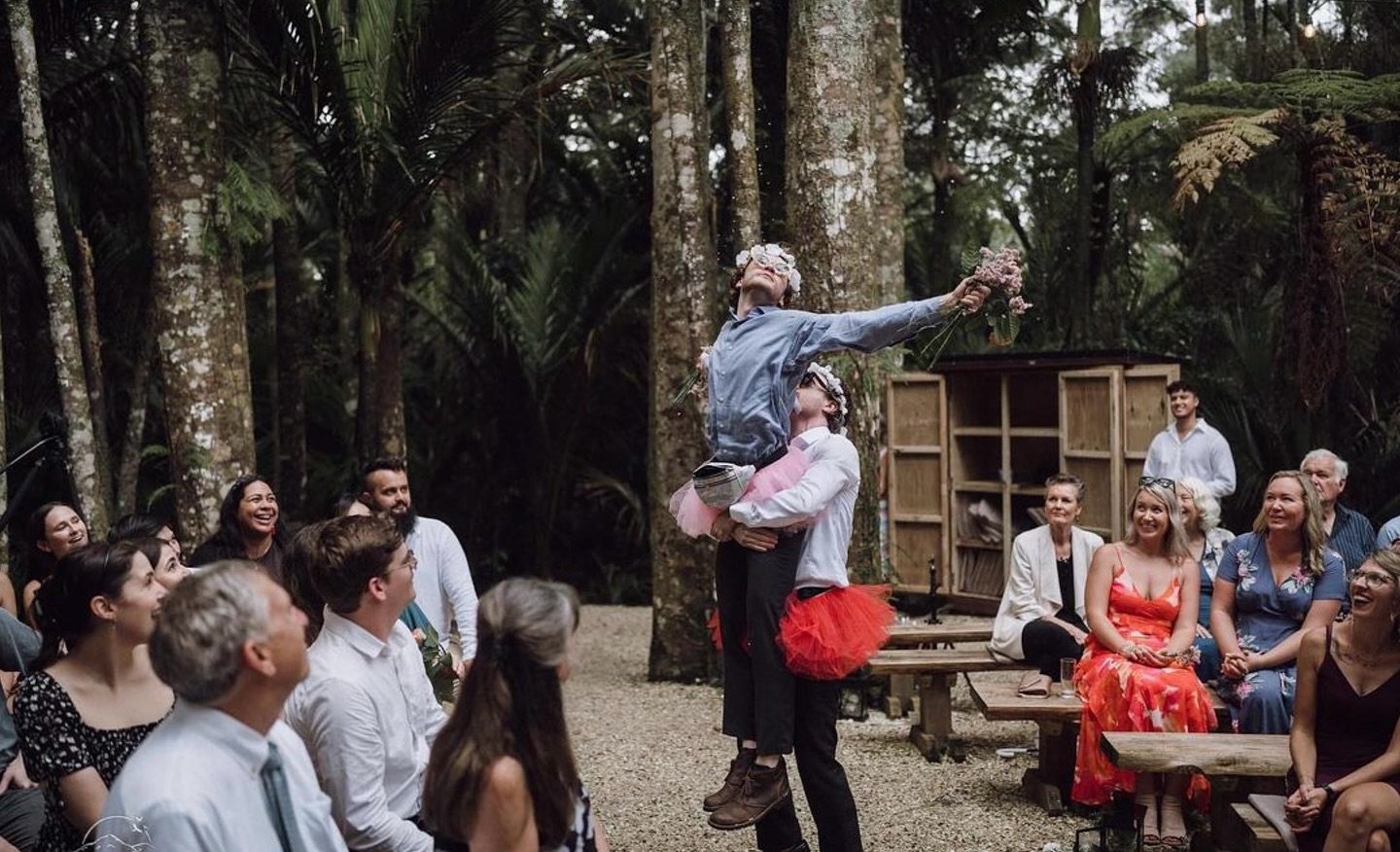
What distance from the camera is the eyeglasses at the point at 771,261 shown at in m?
4.63

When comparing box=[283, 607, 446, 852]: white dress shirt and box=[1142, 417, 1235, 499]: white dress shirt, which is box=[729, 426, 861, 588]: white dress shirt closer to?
box=[283, 607, 446, 852]: white dress shirt

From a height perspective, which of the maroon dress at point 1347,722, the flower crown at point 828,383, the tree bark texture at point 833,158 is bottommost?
the maroon dress at point 1347,722

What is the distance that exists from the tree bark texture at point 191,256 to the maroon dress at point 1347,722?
503cm

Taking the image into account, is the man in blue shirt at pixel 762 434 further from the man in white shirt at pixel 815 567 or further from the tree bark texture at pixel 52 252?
the tree bark texture at pixel 52 252

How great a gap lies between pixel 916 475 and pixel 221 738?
10250 mm

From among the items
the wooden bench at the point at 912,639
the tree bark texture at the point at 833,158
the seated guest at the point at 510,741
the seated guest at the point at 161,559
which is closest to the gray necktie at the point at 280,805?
the seated guest at the point at 510,741

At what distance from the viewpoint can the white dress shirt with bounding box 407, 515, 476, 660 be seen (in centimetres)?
595

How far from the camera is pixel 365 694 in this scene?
10.9 ft

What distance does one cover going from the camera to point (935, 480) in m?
12.1

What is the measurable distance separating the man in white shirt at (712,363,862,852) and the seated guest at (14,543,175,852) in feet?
5.84

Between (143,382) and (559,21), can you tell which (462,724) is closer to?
(143,382)

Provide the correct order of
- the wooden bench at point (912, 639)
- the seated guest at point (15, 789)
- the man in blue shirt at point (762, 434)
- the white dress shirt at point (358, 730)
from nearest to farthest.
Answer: the white dress shirt at point (358, 730), the seated guest at point (15, 789), the man in blue shirt at point (762, 434), the wooden bench at point (912, 639)

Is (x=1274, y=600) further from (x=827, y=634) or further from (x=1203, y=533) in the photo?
(x=827, y=634)

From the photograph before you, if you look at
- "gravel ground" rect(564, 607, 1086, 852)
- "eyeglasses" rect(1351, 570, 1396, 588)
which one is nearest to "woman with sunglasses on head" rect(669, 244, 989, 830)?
"gravel ground" rect(564, 607, 1086, 852)
